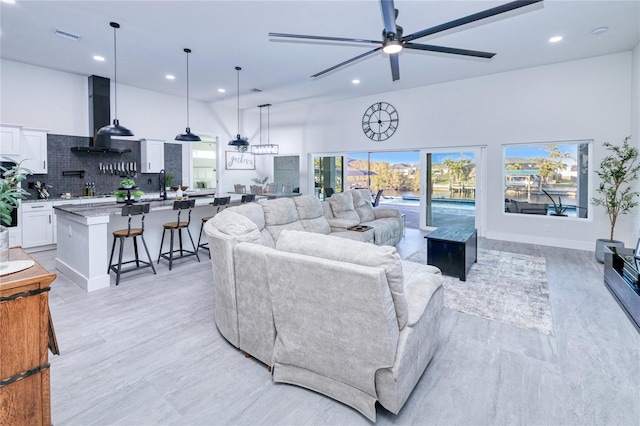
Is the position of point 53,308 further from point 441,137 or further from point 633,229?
point 633,229

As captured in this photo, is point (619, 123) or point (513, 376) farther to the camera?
point (619, 123)

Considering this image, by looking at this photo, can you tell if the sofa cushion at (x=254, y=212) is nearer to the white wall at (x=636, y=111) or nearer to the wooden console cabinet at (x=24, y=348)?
the wooden console cabinet at (x=24, y=348)

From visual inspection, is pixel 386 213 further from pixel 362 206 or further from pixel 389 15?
pixel 389 15

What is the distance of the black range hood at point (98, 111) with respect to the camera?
6.82 meters

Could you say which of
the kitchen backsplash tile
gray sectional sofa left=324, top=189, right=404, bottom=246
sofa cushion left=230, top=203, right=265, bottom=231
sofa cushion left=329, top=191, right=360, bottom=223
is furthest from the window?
the kitchen backsplash tile

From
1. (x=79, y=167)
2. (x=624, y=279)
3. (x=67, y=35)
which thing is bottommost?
(x=624, y=279)

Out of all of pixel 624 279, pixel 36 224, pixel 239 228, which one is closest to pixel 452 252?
pixel 624 279

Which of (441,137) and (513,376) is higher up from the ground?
(441,137)

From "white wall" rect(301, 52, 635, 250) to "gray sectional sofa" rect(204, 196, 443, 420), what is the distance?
5.33m

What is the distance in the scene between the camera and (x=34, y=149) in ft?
19.7

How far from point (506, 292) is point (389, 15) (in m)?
3.27

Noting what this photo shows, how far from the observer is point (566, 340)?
279 centimetres

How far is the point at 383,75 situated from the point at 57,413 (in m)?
6.94

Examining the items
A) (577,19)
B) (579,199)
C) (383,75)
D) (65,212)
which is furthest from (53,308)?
(579,199)
